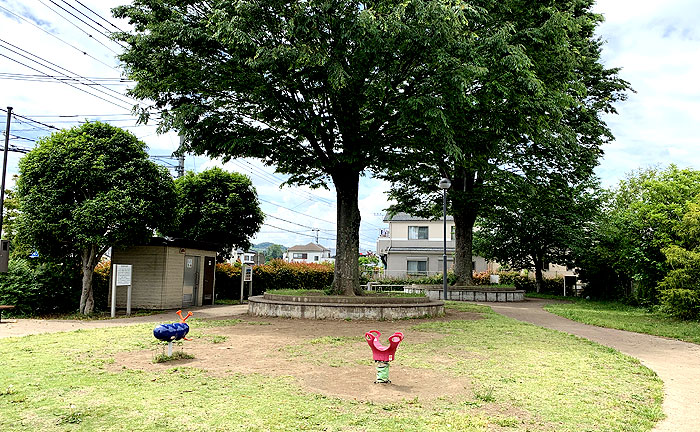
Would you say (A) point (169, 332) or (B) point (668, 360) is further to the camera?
(B) point (668, 360)

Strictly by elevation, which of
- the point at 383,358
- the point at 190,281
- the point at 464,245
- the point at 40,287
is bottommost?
the point at 383,358

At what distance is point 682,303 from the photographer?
575 inches

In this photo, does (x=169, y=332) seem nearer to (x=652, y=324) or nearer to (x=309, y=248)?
(x=652, y=324)

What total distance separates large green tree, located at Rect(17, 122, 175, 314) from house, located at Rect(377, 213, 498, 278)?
30.8 m

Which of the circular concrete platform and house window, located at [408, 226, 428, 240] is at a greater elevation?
house window, located at [408, 226, 428, 240]

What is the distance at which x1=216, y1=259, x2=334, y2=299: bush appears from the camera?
2369cm

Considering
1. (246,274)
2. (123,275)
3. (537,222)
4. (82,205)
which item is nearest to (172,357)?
(82,205)

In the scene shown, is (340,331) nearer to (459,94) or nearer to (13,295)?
(459,94)

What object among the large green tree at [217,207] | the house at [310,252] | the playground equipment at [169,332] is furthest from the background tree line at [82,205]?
the house at [310,252]

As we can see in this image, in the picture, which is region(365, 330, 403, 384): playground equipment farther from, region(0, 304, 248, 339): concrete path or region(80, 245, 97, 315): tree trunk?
region(80, 245, 97, 315): tree trunk

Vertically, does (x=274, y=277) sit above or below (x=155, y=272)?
below

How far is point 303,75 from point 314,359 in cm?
799

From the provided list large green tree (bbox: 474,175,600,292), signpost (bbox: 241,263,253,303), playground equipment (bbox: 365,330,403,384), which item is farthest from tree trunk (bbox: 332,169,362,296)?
large green tree (bbox: 474,175,600,292)

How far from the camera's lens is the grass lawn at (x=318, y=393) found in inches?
189
